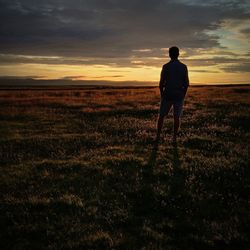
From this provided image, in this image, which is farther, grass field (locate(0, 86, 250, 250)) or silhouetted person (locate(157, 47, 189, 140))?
silhouetted person (locate(157, 47, 189, 140))

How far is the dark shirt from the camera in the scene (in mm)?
12492

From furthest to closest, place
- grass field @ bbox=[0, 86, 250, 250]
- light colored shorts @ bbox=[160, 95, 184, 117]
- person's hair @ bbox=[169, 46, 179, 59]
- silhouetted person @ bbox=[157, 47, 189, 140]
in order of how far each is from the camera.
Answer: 1. light colored shorts @ bbox=[160, 95, 184, 117]
2. silhouetted person @ bbox=[157, 47, 189, 140]
3. person's hair @ bbox=[169, 46, 179, 59]
4. grass field @ bbox=[0, 86, 250, 250]

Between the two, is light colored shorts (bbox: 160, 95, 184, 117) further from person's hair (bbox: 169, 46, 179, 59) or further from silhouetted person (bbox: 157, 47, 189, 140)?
person's hair (bbox: 169, 46, 179, 59)

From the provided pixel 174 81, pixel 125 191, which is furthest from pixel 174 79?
pixel 125 191

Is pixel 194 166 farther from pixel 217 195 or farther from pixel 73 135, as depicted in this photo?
pixel 73 135

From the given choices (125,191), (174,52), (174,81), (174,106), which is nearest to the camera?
(125,191)

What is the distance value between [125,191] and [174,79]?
564 centimetres

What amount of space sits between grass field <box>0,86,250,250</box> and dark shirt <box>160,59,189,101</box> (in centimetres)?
193

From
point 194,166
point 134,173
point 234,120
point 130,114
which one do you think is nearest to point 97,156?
point 134,173

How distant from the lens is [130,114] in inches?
922

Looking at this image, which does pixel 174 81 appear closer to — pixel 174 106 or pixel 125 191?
pixel 174 106

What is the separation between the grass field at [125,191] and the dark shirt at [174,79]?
1.93 metres

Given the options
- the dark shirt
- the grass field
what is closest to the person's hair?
the dark shirt

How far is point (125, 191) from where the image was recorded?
8242 millimetres
